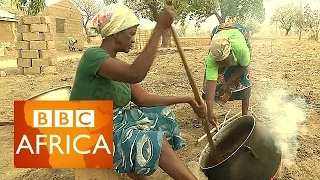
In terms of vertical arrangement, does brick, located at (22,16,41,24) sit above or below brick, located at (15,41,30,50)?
above

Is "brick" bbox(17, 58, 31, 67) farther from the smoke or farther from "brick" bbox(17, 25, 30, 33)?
the smoke

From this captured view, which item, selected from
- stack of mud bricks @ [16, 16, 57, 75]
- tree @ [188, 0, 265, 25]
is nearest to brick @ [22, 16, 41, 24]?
stack of mud bricks @ [16, 16, 57, 75]

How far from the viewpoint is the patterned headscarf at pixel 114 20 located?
2.26m

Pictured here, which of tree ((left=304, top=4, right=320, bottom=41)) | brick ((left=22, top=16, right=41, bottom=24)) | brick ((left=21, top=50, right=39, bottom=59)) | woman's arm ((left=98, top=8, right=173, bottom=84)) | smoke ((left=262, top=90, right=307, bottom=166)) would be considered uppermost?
tree ((left=304, top=4, right=320, bottom=41))

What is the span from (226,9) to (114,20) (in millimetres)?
25922

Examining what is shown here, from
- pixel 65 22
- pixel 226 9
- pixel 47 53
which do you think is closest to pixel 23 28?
pixel 47 53

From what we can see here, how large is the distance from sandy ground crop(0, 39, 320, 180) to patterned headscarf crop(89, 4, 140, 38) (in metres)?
1.46

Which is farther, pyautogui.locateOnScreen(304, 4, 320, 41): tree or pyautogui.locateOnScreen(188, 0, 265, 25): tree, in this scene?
pyautogui.locateOnScreen(304, 4, 320, 41): tree

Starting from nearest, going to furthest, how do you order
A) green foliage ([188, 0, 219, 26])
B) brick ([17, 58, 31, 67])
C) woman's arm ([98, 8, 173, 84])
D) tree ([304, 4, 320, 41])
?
woman's arm ([98, 8, 173, 84])
brick ([17, 58, 31, 67])
green foliage ([188, 0, 219, 26])
tree ([304, 4, 320, 41])

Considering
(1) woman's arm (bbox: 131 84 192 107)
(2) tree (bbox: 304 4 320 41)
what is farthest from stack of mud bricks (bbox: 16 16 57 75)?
(2) tree (bbox: 304 4 320 41)

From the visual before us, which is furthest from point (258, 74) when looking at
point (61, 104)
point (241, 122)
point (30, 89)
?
point (61, 104)

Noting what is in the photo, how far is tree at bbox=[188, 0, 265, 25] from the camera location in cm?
2489

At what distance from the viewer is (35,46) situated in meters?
10.8

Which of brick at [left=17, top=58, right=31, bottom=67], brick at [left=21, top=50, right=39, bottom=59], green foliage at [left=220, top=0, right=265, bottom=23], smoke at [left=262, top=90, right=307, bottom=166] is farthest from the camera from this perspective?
green foliage at [left=220, top=0, right=265, bottom=23]
